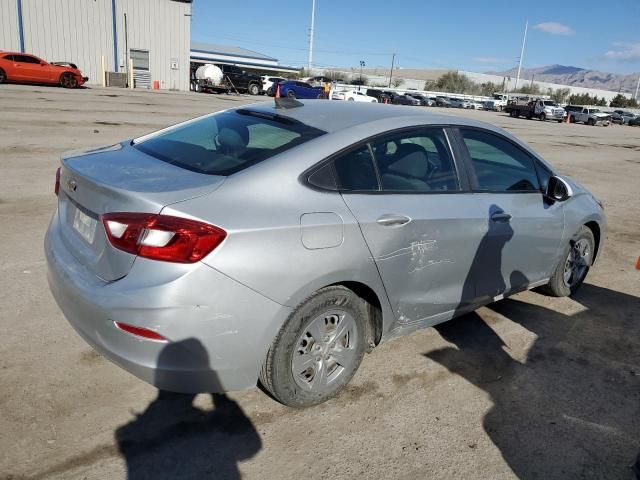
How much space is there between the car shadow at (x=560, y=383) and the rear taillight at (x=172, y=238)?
187 centimetres

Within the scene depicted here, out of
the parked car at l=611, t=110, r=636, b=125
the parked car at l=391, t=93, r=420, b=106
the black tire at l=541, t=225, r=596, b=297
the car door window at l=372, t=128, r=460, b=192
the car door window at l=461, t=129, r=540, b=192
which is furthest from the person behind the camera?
the parked car at l=611, t=110, r=636, b=125

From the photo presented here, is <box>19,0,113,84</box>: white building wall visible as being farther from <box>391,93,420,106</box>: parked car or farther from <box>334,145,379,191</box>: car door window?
<box>334,145,379,191</box>: car door window

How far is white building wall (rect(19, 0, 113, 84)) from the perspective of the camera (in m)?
34.8

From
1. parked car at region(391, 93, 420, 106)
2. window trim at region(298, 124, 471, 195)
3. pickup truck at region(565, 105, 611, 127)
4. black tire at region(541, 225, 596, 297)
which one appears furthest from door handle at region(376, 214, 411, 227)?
pickup truck at region(565, 105, 611, 127)

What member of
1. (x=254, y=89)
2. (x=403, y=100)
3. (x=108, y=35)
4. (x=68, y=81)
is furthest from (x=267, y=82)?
(x=68, y=81)

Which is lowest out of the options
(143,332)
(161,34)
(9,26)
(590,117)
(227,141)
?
(143,332)

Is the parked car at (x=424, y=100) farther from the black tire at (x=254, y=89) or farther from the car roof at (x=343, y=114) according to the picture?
the car roof at (x=343, y=114)

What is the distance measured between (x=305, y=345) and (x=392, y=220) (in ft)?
2.79

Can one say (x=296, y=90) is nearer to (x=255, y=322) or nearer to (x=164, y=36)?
(x=164, y=36)

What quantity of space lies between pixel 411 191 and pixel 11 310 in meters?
2.92

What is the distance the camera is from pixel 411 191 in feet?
10.7

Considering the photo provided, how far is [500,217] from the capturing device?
3723mm

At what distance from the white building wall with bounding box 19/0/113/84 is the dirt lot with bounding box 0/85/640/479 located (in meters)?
36.9

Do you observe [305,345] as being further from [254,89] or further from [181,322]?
[254,89]
